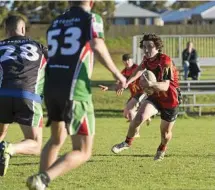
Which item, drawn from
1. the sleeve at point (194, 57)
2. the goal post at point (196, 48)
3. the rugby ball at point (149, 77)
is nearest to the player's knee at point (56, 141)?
the rugby ball at point (149, 77)

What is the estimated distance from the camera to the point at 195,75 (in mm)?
24641

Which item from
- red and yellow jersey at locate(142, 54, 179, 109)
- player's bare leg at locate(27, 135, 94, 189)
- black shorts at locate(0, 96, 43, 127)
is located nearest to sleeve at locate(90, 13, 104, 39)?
player's bare leg at locate(27, 135, 94, 189)

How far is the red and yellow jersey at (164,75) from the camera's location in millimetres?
9750

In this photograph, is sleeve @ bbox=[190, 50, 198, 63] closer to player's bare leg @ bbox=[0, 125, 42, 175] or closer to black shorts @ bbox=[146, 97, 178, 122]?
black shorts @ bbox=[146, 97, 178, 122]

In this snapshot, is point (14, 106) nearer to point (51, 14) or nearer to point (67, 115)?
point (67, 115)

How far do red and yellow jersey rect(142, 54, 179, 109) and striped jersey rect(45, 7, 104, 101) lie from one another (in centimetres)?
332

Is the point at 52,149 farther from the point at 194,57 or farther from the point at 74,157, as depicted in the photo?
the point at 194,57

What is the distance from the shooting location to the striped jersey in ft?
21.0

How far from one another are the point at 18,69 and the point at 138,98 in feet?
21.3

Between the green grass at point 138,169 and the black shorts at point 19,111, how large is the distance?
2.28 feet

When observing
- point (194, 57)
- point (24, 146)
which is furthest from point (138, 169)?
point (194, 57)

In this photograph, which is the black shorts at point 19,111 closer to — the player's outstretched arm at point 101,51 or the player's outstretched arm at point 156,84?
the player's outstretched arm at point 156,84

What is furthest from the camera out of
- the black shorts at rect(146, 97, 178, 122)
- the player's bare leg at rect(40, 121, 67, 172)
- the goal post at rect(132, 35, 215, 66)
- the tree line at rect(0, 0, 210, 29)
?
the tree line at rect(0, 0, 210, 29)

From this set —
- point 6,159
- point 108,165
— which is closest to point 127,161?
point 108,165
